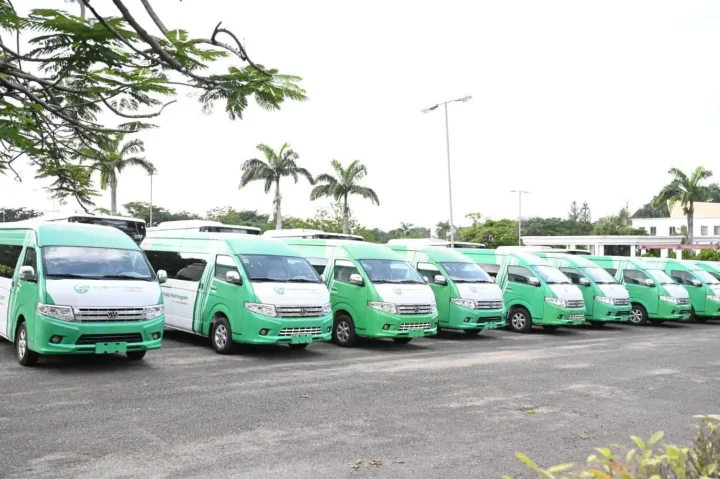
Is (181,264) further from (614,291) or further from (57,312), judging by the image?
(614,291)

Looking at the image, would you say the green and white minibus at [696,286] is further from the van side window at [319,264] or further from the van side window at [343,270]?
the van side window at [343,270]

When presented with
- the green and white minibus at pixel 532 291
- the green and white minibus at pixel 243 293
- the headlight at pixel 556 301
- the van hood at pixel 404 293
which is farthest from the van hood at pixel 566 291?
the green and white minibus at pixel 243 293

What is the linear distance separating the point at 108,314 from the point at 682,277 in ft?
67.4

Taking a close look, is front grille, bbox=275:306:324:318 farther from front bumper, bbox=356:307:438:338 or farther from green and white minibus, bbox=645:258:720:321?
green and white minibus, bbox=645:258:720:321

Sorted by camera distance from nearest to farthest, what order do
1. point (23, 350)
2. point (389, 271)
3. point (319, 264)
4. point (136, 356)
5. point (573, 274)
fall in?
point (23, 350) → point (136, 356) → point (389, 271) → point (319, 264) → point (573, 274)

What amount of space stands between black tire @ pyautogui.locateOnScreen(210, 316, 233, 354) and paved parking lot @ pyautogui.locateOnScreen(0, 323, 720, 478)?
38 cm

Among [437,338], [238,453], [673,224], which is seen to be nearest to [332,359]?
[437,338]

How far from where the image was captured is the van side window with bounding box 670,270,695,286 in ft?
79.9

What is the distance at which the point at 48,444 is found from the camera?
6.47 meters

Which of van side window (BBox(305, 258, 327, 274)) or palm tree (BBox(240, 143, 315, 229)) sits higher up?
palm tree (BBox(240, 143, 315, 229))

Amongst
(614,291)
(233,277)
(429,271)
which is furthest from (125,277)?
(614,291)

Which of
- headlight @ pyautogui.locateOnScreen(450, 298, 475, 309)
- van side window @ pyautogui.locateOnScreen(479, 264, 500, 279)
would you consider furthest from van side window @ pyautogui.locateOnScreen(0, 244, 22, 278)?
van side window @ pyautogui.locateOnScreen(479, 264, 500, 279)

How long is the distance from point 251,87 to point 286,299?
6.77 metres

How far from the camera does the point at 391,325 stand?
553 inches
